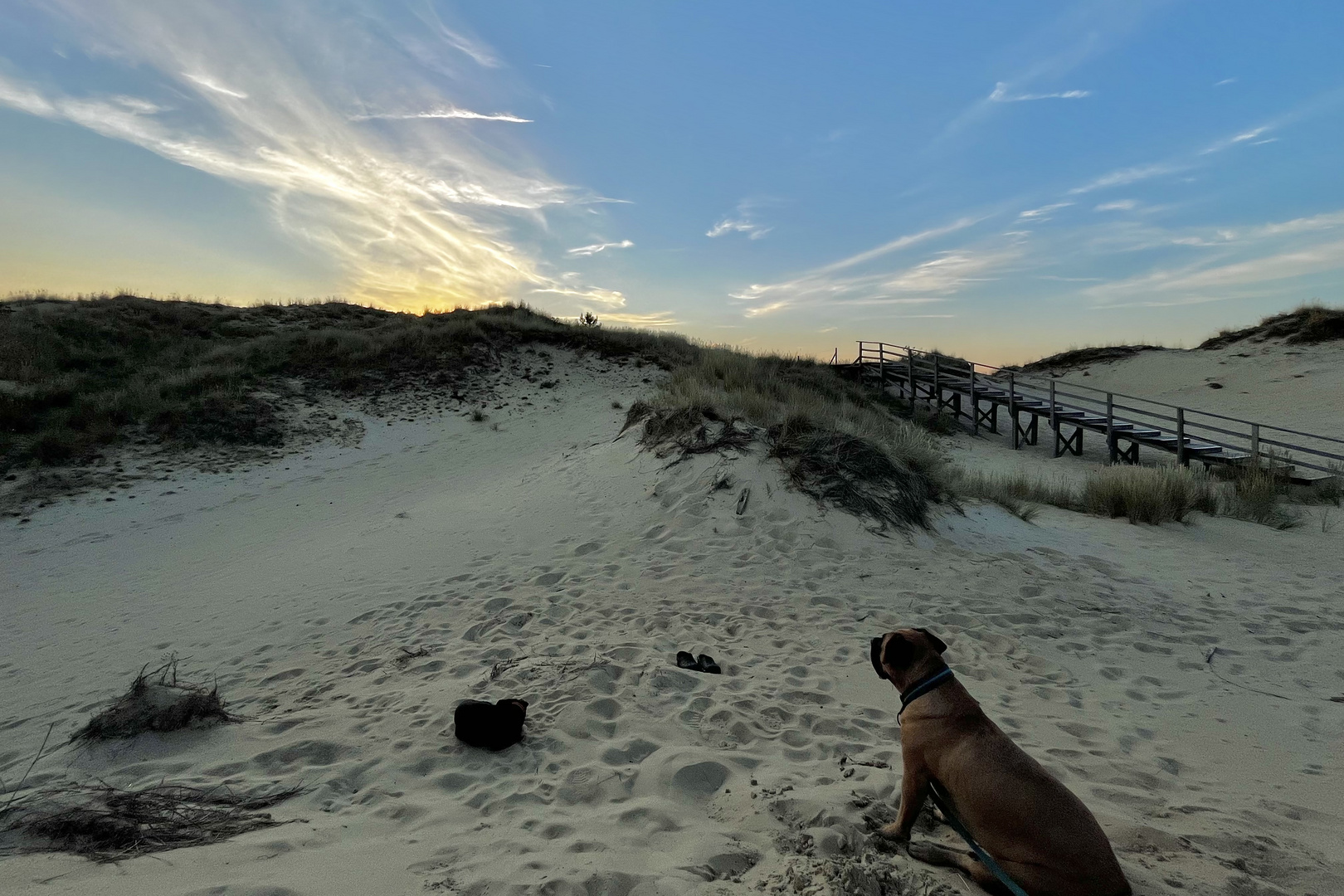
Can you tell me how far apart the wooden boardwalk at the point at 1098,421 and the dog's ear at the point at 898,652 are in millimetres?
12354

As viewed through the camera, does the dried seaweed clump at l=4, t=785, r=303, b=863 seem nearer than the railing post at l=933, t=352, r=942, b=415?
Yes

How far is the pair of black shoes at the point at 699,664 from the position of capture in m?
4.76

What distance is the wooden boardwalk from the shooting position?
14.5 metres

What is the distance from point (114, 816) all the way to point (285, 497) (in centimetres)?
1066

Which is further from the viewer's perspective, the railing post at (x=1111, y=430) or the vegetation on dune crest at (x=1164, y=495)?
the railing post at (x=1111, y=430)

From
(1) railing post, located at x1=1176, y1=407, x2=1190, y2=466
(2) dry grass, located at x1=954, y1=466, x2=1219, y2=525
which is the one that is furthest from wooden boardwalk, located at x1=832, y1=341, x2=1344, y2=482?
(2) dry grass, located at x1=954, y1=466, x2=1219, y2=525

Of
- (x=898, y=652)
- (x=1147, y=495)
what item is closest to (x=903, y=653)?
(x=898, y=652)

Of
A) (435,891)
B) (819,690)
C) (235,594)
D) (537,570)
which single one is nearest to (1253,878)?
(819,690)

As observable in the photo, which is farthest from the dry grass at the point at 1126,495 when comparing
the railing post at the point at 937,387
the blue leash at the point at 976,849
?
the railing post at the point at 937,387

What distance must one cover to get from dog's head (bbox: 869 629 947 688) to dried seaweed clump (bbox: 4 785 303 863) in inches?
111

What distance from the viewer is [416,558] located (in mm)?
8297

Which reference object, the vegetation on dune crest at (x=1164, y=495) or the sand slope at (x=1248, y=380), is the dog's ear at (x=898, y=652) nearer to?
the vegetation on dune crest at (x=1164, y=495)

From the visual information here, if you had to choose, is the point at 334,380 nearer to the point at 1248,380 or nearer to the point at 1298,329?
the point at 1248,380

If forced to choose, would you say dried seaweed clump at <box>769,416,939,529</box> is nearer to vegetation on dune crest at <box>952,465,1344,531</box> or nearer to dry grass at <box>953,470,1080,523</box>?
dry grass at <box>953,470,1080,523</box>
